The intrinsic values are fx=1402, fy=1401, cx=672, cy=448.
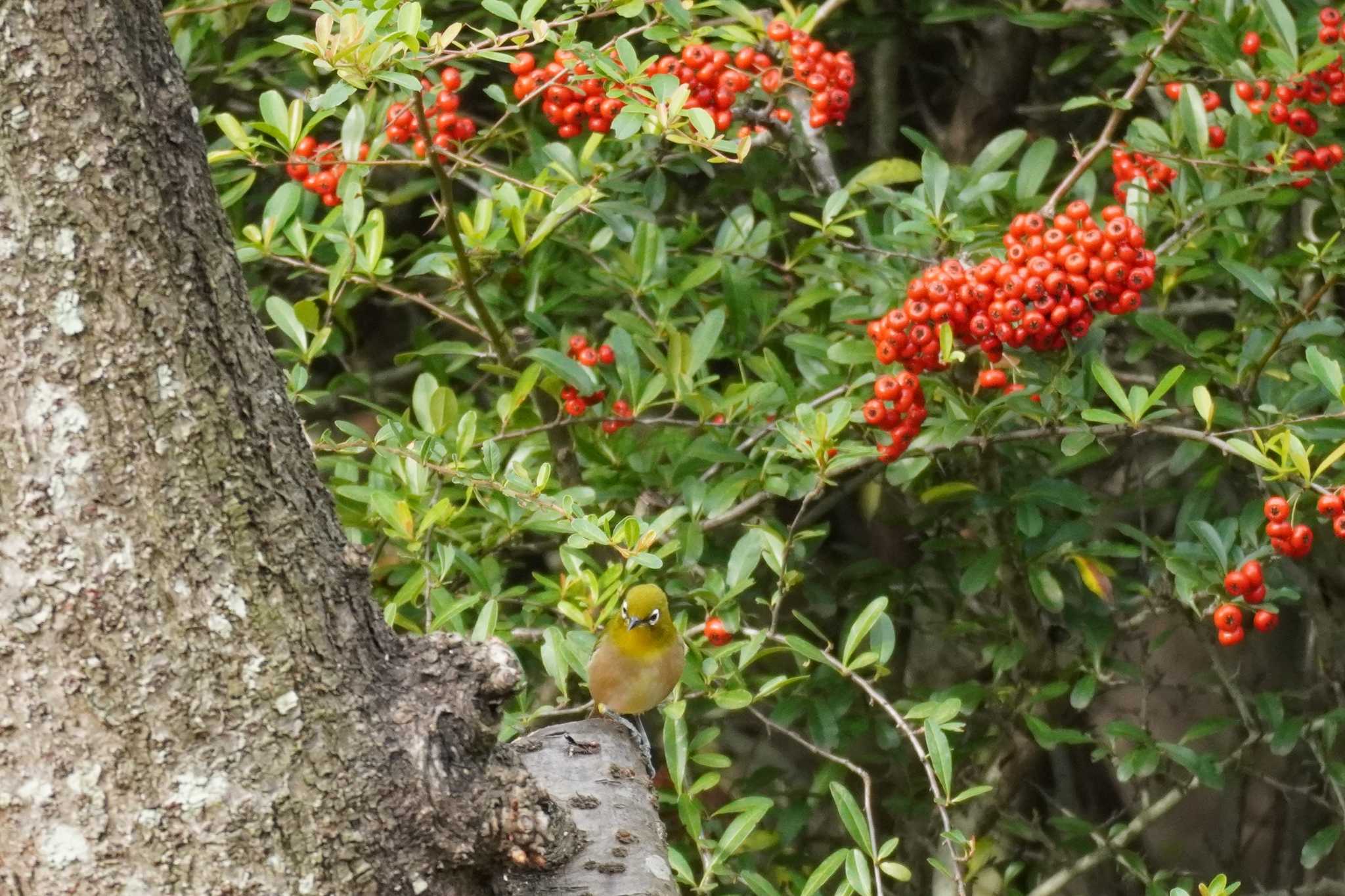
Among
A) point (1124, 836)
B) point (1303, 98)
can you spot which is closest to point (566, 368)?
point (1303, 98)

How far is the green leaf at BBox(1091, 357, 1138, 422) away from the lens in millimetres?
2521

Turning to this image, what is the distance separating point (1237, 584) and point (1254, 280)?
0.61 meters

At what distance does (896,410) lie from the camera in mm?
2619

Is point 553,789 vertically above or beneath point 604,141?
beneath

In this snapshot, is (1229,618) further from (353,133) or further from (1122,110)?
(353,133)

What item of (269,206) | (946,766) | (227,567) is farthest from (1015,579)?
(227,567)

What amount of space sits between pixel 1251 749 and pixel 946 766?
1417 millimetres

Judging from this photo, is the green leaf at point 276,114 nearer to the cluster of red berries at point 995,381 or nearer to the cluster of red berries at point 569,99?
the cluster of red berries at point 569,99

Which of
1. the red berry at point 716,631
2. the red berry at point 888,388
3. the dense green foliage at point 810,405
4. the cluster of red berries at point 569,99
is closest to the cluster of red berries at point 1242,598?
the dense green foliage at point 810,405

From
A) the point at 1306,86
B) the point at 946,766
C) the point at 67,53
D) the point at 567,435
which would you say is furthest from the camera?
the point at 567,435

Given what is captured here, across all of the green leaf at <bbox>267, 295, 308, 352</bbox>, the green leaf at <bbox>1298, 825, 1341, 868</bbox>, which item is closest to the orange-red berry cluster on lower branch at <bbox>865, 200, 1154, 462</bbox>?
the green leaf at <bbox>267, 295, 308, 352</bbox>

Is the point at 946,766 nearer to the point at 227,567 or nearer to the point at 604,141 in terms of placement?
the point at 227,567

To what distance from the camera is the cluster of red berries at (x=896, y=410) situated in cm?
259

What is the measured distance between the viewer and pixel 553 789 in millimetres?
2074
